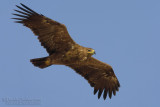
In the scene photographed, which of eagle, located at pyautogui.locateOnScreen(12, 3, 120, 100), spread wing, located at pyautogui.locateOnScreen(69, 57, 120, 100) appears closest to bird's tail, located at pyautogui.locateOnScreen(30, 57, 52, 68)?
eagle, located at pyautogui.locateOnScreen(12, 3, 120, 100)

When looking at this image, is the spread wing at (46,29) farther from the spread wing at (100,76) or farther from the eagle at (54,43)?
the spread wing at (100,76)

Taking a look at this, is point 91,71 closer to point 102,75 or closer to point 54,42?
point 102,75

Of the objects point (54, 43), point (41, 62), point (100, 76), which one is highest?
point (54, 43)

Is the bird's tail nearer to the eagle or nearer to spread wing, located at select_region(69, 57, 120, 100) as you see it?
the eagle

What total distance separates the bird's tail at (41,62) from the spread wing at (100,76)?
1.70 metres

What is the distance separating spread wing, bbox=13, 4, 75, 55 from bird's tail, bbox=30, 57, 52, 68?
0.59 metres

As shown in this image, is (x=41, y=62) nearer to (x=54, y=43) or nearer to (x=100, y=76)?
(x=54, y=43)

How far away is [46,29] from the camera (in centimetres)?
1361

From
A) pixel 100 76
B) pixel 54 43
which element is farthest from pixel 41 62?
pixel 100 76

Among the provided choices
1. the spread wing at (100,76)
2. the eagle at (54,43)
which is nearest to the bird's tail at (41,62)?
the eagle at (54,43)

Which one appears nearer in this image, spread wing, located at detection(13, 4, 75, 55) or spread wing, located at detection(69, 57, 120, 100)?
spread wing, located at detection(13, 4, 75, 55)

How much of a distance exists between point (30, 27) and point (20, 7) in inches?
36.4

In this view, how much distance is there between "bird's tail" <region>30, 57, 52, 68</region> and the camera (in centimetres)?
1377

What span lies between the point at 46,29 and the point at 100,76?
3.76 meters
